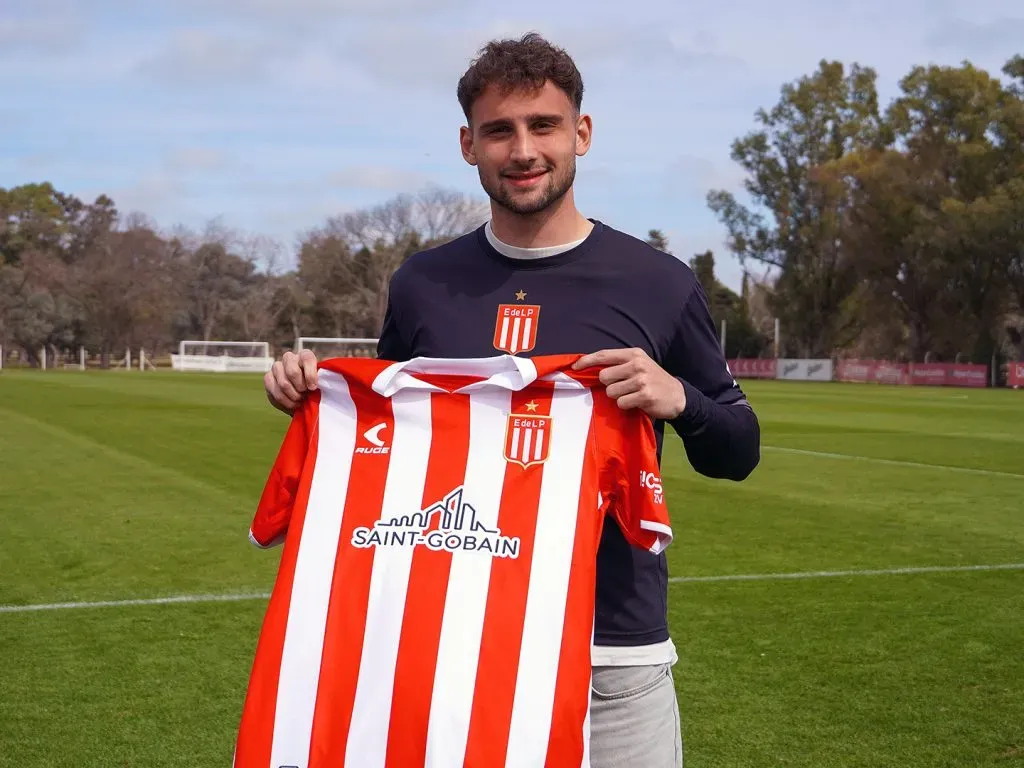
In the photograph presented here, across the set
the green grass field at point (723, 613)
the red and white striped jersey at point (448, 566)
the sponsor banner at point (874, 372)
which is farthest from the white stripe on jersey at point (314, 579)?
the sponsor banner at point (874, 372)

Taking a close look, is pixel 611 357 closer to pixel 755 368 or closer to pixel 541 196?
pixel 541 196

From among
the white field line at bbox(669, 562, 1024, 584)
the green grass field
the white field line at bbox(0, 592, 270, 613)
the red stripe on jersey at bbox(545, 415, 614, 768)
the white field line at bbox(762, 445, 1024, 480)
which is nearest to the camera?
the red stripe on jersey at bbox(545, 415, 614, 768)

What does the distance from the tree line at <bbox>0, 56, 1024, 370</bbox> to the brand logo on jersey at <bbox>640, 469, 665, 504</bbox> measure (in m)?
56.3

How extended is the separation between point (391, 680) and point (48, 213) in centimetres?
10641

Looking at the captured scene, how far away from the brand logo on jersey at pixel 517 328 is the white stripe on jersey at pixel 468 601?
11 centimetres

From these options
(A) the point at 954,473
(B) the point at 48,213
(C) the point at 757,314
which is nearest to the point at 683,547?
(A) the point at 954,473

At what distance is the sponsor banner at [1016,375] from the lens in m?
50.8

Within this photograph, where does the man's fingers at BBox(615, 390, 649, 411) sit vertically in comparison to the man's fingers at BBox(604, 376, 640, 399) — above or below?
below

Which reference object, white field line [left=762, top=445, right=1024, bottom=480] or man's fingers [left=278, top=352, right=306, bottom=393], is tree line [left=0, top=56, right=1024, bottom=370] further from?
man's fingers [left=278, top=352, right=306, bottom=393]

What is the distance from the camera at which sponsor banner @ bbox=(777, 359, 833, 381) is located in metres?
61.3

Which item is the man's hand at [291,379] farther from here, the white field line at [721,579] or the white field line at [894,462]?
the white field line at [894,462]

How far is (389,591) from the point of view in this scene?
2.79m

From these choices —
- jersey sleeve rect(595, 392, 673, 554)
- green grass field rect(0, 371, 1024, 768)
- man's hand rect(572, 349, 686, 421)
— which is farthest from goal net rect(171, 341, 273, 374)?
man's hand rect(572, 349, 686, 421)

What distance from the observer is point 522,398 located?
2.91m
